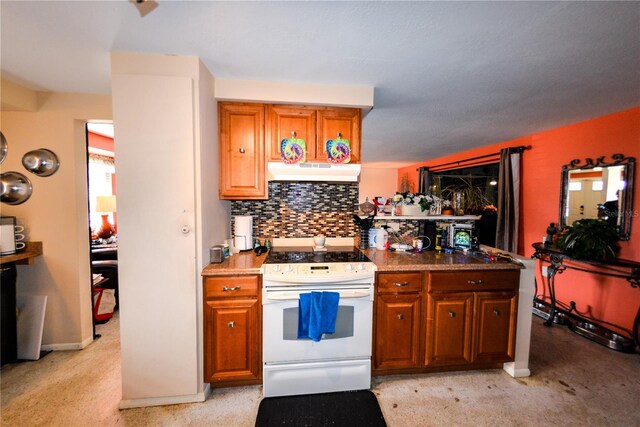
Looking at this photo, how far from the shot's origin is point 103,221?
163 inches

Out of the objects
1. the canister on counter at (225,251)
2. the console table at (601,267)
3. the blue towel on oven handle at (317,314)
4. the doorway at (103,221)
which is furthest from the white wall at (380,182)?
the blue towel on oven handle at (317,314)

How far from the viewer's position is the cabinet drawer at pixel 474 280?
195cm

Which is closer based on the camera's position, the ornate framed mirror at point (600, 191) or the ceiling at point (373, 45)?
the ceiling at point (373, 45)

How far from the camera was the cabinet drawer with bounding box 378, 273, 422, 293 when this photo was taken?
1.91 meters

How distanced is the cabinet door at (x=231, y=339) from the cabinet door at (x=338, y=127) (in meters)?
1.39

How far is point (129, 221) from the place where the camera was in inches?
66.1

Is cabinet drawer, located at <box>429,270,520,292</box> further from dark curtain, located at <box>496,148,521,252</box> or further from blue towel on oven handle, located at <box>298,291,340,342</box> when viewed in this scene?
dark curtain, located at <box>496,148,521,252</box>

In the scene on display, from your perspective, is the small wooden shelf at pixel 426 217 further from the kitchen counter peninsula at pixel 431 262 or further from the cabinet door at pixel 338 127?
the cabinet door at pixel 338 127

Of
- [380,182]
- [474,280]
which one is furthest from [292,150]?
[380,182]

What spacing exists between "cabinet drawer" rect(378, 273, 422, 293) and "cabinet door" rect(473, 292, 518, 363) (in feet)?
1.75

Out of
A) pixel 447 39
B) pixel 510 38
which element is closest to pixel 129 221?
pixel 447 39

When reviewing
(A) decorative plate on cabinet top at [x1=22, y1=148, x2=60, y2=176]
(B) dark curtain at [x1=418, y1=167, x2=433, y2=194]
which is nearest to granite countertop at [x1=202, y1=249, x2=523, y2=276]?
(A) decorative plate on cabinet top at [x1=22, y1=148, x2=60, y2=176]

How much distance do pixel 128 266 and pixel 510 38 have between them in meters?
2.82

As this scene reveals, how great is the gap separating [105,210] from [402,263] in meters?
4.49
